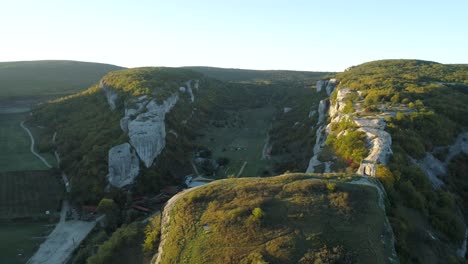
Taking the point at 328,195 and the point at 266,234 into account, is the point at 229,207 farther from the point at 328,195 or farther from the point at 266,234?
the point at 328,195

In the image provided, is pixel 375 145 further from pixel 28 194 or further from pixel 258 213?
pixel 28 194

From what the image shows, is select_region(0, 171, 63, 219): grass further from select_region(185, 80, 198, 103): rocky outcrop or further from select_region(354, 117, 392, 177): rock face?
select_region(185, 80, 198, 103): rocky outcrop

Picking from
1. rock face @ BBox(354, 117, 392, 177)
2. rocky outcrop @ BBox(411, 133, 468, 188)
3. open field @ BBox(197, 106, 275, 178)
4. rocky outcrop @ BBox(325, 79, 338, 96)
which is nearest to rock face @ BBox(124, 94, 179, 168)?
open field @ BBox(197, 106, 275, 178)

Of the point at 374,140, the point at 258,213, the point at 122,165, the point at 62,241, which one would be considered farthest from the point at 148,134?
the point at 258,213

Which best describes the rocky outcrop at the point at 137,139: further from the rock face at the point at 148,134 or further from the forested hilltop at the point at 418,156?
the forested hilltop at the point at 418,156

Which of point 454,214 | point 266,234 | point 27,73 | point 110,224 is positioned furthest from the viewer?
point 27,73

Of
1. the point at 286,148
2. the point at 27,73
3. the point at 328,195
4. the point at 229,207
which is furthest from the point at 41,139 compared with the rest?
the point at 27,73

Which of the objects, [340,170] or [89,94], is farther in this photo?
[89,94]
